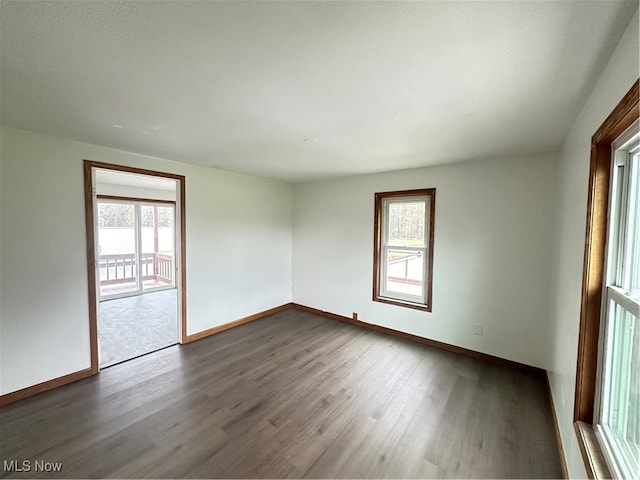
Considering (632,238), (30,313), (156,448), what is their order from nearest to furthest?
1. (632,238)
2. (156,448)
3. (30,313)

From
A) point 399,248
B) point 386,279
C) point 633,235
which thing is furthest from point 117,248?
point 633,235

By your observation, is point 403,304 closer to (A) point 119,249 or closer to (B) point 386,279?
(B) point 386,279

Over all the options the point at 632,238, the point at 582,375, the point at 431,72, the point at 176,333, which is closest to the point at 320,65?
the point at 431,72

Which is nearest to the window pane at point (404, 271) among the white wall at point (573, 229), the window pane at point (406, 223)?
the window pane at point (406, 223)

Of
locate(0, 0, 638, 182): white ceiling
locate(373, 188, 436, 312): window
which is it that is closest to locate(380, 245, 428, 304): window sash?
locate(373, 188, 436, 312): window

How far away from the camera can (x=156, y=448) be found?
1812mm

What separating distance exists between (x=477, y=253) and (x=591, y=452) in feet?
7.05

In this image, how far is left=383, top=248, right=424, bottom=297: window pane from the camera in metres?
3.68

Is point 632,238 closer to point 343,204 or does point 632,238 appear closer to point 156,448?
point 156,448

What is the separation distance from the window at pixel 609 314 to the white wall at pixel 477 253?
5.08ft

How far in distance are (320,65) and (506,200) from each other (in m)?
2.63

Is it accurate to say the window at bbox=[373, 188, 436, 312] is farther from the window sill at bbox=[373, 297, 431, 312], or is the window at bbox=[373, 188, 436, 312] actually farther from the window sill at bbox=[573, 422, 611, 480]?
the window sill at bbox=[573, 422, 611, 480]

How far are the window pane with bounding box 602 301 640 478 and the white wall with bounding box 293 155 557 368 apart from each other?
5.60 feet
